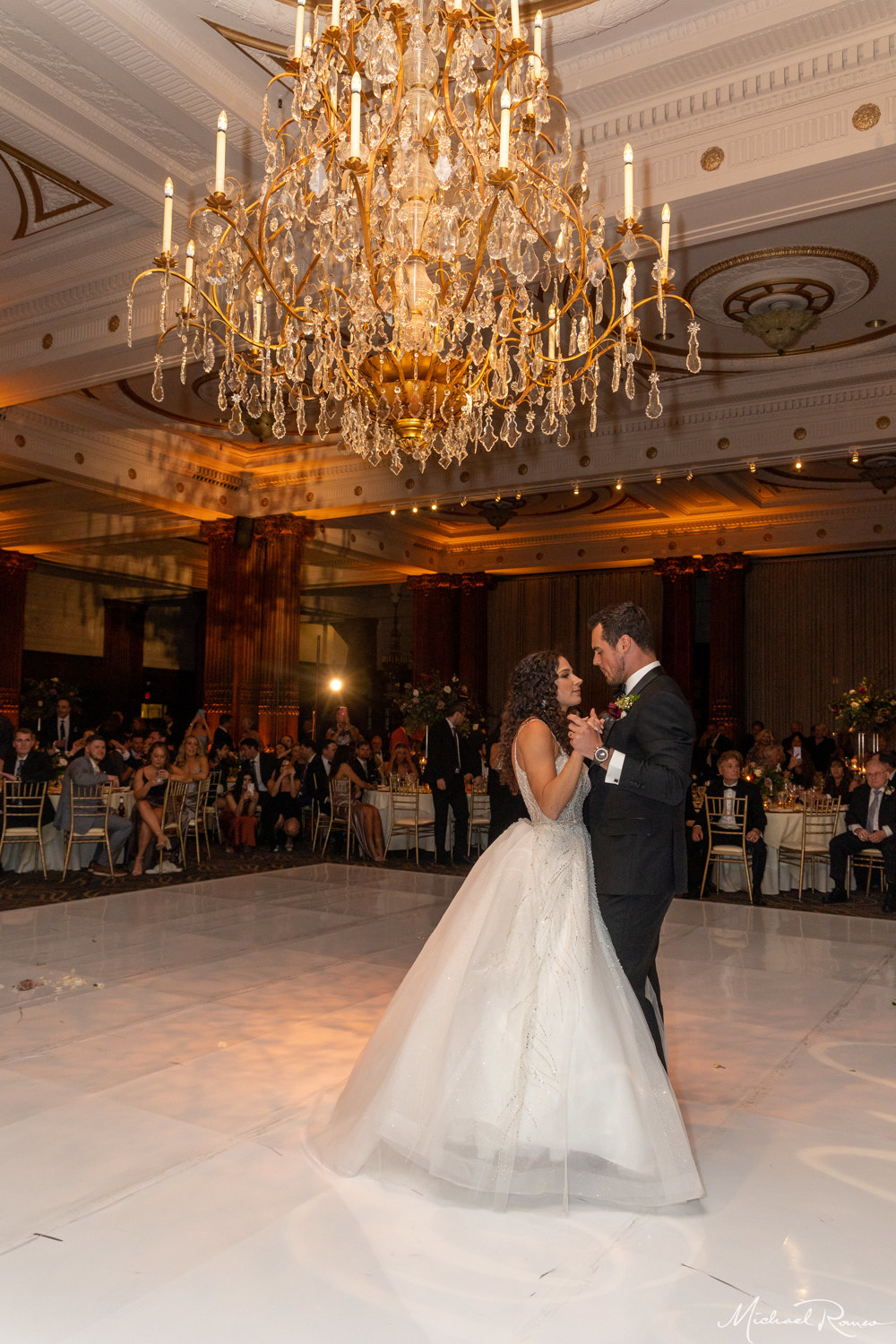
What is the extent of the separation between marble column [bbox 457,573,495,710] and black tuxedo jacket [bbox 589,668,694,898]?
1422 centimetres

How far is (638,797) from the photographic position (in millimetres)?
2893

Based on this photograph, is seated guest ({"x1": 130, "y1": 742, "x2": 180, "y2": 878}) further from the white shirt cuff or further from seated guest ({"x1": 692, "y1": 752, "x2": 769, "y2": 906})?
the white shirt cuff

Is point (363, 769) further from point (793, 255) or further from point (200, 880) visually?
point (793, 255)

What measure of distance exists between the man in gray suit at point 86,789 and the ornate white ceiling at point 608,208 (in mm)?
3010

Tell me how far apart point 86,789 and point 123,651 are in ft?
41.2

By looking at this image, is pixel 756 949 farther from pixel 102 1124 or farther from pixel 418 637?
pixel 418 637

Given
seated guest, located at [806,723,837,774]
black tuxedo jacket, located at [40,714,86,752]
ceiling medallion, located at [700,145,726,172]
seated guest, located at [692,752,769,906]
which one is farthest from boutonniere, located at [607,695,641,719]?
black tuxedo jacket, located at [40,714,86,752]

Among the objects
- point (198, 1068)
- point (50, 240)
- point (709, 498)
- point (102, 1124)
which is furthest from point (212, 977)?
point (709, 498)

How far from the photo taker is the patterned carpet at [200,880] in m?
7.44

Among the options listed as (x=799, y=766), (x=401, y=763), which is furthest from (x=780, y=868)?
(x=401, y=763)

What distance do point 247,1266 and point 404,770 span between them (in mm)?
9124

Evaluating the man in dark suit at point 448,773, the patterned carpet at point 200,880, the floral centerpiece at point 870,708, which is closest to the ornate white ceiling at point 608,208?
the floral centerpiece at point 870,708

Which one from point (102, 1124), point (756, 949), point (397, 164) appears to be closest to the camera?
point (102, 1124)

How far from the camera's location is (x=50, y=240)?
23.6 ft
